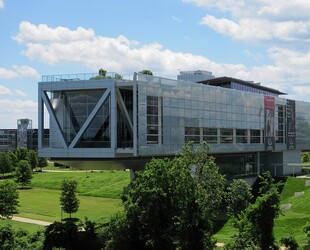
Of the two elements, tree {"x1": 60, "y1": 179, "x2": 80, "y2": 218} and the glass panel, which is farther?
tree {"x1": 60, "y1": 179, "x2": 80, "y2": 218}

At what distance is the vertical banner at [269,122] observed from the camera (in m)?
69.6

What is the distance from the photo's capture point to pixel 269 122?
70.4 m

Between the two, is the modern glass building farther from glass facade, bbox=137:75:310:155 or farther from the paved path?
the paved path

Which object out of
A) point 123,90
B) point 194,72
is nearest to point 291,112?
point 194,72

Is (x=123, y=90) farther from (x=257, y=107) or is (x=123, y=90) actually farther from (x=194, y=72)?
(x=194, y=72)

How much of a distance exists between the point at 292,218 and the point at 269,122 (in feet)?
79.9

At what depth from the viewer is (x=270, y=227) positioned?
3456 cm

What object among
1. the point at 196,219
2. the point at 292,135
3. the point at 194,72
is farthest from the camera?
the point at 194,72

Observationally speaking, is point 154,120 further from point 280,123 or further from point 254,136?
point 280,123

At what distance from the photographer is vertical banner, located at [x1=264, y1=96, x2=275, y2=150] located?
6962 centimetres

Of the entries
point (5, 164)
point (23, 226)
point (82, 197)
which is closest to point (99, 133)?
point (23, 226)

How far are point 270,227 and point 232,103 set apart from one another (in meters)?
29.0

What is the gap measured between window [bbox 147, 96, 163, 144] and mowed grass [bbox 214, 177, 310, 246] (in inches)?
438

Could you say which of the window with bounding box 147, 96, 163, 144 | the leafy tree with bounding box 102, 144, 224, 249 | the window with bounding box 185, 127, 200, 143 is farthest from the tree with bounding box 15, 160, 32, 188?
the leafy tree with bounding box 102, 144, 224, 249
